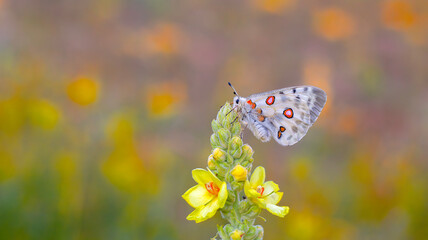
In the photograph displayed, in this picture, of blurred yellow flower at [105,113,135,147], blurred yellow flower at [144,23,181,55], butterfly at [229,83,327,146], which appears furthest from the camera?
blurred yellow flower at [144,23,181,55]

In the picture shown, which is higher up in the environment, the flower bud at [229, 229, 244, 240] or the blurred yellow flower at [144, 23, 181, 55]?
the blurred yellow flower at [144, 23, 181, 55]

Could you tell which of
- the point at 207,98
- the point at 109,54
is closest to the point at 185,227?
the point at 207,98

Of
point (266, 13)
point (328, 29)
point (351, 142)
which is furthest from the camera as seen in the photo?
point (266, 13)

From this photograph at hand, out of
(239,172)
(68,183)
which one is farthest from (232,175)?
(68,183)

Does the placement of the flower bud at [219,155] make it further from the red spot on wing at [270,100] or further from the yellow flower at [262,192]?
the red spot on wing at [270,100]

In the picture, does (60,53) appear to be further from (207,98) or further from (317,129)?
(317,129)

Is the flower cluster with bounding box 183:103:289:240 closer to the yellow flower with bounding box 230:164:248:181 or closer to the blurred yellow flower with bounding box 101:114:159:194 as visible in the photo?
the yellow flower with bounding box 230:164:248:181

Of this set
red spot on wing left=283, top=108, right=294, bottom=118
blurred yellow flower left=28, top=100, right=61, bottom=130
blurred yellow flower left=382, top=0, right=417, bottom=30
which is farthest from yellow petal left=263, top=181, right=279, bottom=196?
blurred yellow flower left=382, top=0, right=417, bottom=30
